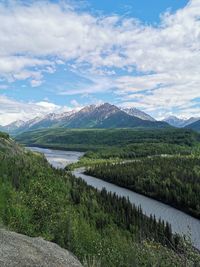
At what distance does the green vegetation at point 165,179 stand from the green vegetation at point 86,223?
2356cm

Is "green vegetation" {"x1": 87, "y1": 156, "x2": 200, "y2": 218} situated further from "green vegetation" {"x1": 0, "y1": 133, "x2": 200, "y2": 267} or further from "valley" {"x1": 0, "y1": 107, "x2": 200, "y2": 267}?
"green vegetation" {"x1": 0, "y1": 133, "x2": 200, "y2": 267}

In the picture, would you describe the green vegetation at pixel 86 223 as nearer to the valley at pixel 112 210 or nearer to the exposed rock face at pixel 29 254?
the valley at pixel 112 210

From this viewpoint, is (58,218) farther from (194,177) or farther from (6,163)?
(194,177)

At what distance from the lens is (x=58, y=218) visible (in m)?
40.7

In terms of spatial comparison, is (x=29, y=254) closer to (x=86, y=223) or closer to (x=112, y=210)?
(x=86, y=223)

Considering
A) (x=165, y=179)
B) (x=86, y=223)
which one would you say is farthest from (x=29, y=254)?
(x=165, y=179)

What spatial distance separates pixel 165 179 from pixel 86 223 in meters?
82.4

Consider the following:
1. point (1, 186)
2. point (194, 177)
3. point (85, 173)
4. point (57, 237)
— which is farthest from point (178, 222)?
point (85, 173)

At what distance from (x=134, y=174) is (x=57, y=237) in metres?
133

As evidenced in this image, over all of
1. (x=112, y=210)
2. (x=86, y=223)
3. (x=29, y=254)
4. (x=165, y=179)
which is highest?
(x=29, y=254)

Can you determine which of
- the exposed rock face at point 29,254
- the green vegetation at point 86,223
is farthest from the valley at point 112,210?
the exposed rock face at point 29,254

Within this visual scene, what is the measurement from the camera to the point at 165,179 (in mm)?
147125

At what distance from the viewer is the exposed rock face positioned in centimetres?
1550

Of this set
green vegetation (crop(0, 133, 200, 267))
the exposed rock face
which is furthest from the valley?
the exposed rock face
